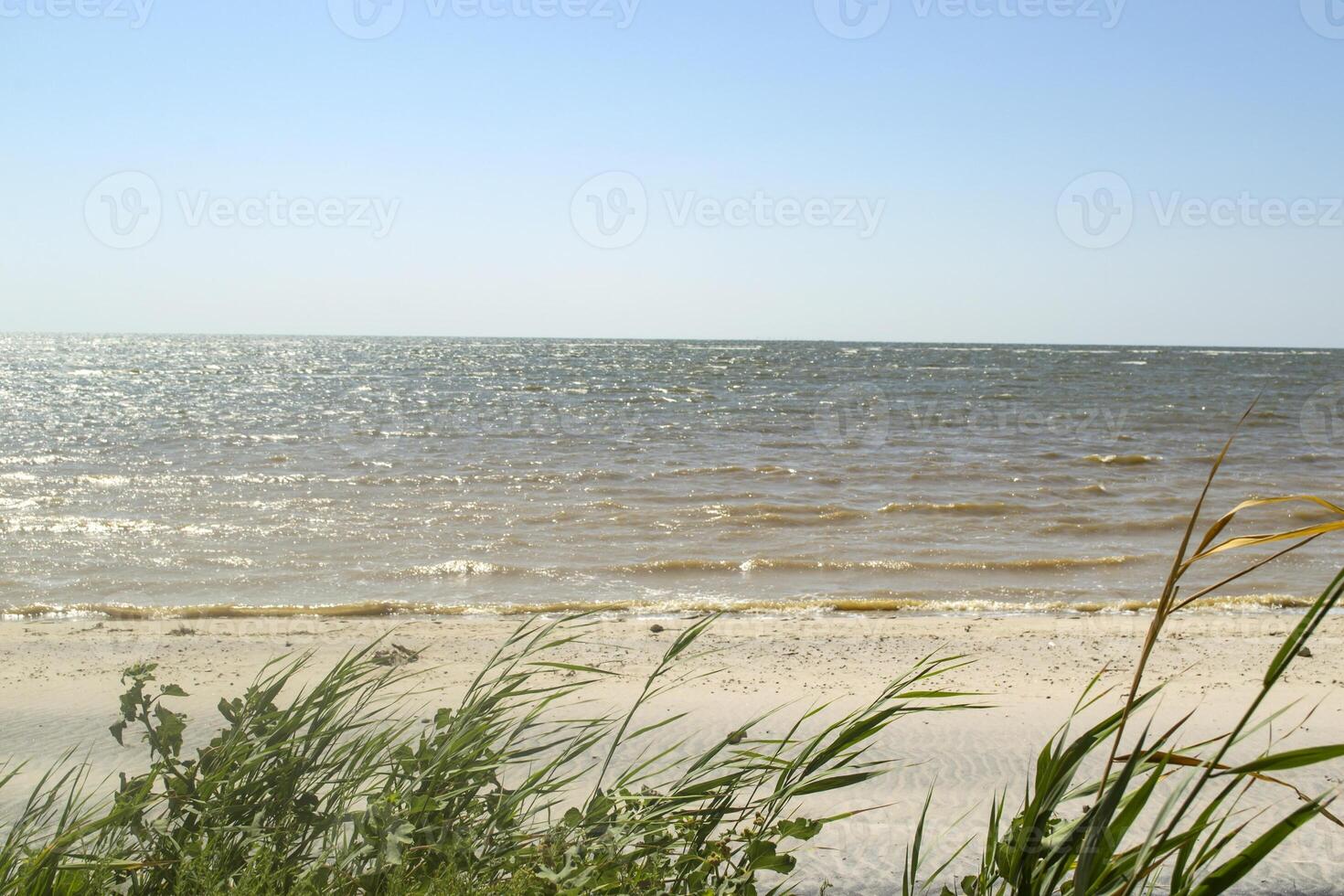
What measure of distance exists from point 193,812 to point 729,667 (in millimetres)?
3665

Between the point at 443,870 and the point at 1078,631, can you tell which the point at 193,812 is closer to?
the point at 443,870

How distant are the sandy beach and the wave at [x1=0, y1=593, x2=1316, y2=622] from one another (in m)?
0.21

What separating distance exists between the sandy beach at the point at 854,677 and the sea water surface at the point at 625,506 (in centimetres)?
68

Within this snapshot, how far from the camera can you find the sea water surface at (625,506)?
7.89m

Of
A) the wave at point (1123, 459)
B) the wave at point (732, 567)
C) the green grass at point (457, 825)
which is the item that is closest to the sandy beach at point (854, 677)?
the green grass at point (457, 825)

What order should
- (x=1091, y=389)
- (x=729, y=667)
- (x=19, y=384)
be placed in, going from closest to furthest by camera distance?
1. (x=729, y=667)
2. (x=1091, y=389)
3. (x=19, y=384)

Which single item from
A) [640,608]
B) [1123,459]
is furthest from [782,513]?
[1123,459]

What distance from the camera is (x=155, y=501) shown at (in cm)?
1103

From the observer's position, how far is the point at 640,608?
287 inches

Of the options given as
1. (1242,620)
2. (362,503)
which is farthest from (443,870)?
(362,503)

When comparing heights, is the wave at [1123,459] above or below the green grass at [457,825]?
above

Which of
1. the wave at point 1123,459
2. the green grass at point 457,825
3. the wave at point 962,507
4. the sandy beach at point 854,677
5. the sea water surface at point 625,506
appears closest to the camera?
the green grass at point 457,825

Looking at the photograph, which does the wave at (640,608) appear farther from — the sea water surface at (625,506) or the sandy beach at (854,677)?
the sandy beach at (854,677)

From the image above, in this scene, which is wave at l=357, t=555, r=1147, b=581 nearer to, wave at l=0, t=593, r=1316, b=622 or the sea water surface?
the sea water surface
